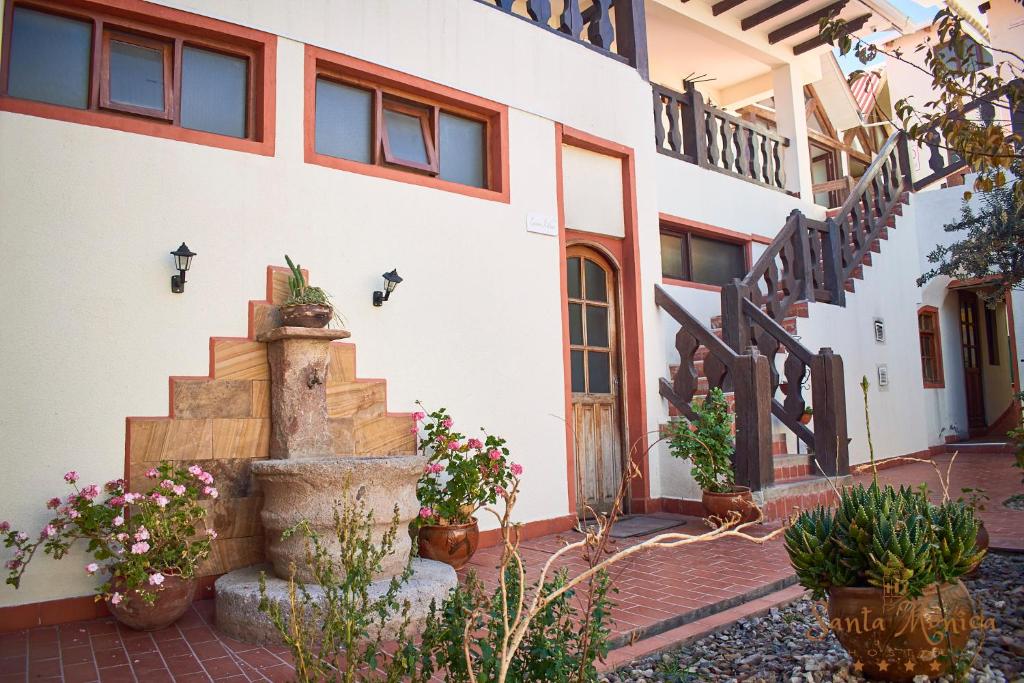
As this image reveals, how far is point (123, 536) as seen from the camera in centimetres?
410

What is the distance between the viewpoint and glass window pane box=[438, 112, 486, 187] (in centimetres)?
657

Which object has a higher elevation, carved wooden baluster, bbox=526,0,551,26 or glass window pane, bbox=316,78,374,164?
carved wooden baluster, bbox=526,0,551,26

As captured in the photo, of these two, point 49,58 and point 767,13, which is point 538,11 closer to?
point 49,58

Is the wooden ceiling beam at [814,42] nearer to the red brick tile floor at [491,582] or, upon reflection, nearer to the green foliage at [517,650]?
the red brick tile floor at [491,582]

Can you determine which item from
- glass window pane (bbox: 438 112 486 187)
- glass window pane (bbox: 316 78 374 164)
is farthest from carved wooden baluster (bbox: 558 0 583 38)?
glass window pane (bbox: 316 78 374 164)

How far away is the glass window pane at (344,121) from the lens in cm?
582

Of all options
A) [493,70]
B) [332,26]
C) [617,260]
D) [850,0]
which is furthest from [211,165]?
[850,0]

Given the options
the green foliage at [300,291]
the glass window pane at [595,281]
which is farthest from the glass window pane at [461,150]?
the green foliage at [300,291]

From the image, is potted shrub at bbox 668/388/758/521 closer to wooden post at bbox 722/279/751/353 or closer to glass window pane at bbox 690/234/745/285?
wooden post at bbox 722/279/751/353

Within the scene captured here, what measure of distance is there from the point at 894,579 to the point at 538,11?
629 centimetres

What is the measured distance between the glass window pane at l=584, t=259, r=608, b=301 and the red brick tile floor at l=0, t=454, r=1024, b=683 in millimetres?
2735

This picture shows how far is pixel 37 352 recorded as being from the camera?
438 centimetres

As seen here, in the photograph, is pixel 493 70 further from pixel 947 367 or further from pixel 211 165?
pixel 947 367

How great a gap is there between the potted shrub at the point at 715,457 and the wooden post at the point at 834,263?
3.66m
